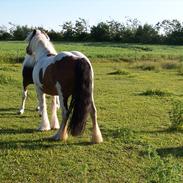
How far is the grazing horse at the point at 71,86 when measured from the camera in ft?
24.7

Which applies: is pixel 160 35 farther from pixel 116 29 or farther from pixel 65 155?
pixel 65 155

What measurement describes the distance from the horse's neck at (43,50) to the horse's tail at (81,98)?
61.9 inches

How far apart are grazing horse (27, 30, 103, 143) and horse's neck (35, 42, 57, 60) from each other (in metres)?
0.31

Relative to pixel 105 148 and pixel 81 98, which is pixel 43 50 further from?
pixel 105 148

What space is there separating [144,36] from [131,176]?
214ft

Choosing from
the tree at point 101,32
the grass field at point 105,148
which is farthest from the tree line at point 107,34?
the grass field at point 105,148

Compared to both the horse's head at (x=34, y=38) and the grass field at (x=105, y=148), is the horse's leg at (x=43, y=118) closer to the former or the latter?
the grass field at (x=105, y=148)

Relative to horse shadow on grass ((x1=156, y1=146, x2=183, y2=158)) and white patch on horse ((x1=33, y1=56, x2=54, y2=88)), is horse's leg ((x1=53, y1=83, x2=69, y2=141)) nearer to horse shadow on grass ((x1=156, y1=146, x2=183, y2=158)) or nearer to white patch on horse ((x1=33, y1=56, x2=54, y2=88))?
white patch on horse ((x1=33, y1=56, x2=54, y2=88))

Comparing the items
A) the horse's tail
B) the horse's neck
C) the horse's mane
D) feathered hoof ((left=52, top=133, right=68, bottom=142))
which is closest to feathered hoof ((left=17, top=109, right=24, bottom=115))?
the horse's neck

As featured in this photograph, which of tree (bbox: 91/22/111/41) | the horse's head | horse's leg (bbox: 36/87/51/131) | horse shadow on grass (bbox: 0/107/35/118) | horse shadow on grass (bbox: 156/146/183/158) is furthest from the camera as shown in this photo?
tree (bbox: 91/22/111/41)

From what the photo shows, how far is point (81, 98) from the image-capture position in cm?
753

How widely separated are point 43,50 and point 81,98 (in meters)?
2.06

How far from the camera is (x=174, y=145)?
26.6 feet

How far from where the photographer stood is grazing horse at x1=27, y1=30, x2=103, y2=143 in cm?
753
